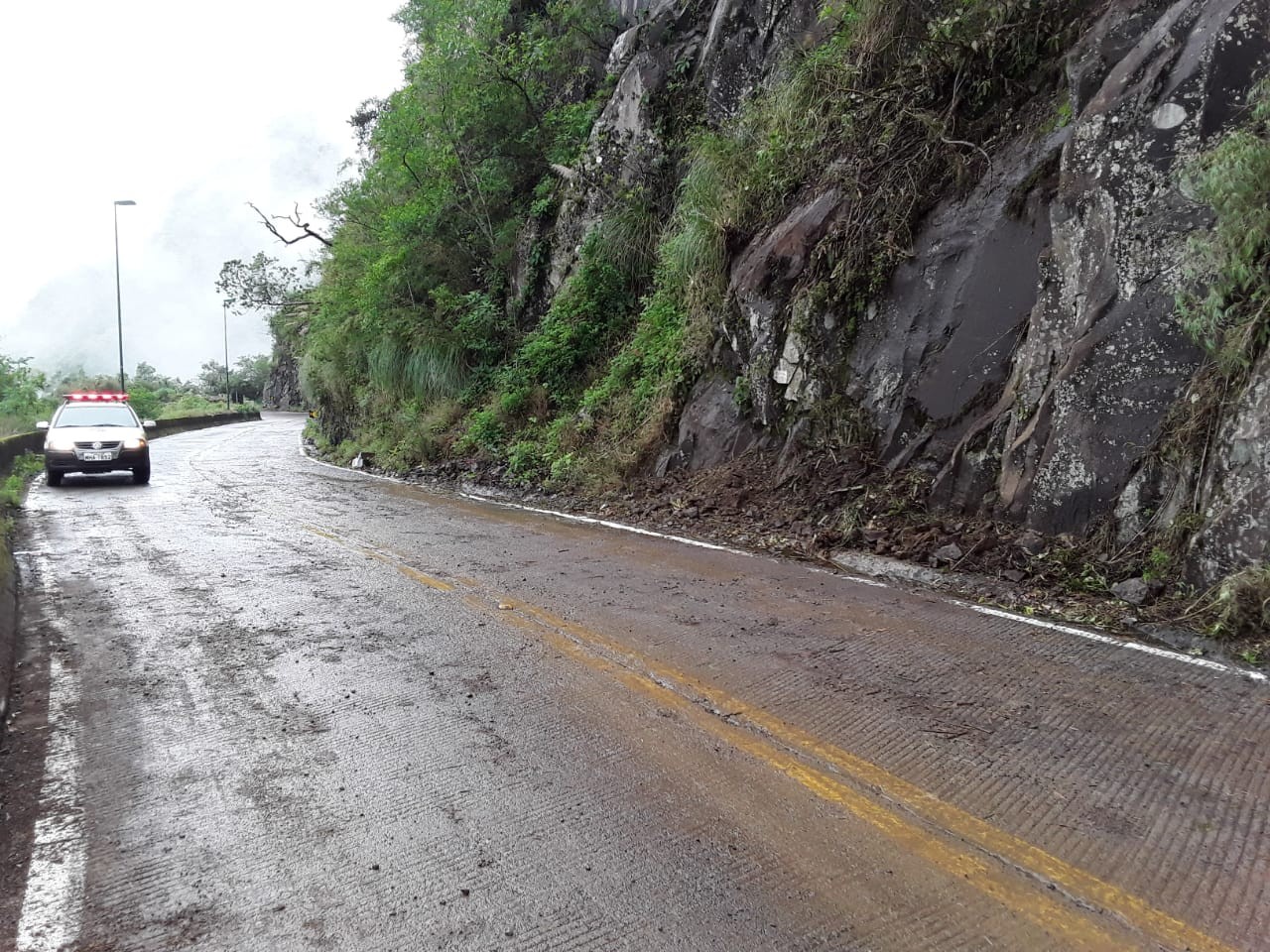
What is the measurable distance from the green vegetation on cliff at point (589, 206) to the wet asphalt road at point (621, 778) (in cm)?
551

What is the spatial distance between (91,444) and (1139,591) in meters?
15.9

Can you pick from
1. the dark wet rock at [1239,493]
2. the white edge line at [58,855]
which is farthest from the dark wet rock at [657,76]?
the white edge line at [58,855]

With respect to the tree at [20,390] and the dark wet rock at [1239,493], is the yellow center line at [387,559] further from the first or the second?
the tree at [20,390]

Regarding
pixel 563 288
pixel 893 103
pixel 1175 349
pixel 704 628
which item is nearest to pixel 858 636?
pixel 704 628

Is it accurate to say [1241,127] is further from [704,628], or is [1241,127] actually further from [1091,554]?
[704,628]

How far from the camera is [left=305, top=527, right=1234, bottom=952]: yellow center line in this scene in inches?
96.8

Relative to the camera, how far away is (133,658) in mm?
5176

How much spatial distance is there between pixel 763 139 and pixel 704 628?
337 inches

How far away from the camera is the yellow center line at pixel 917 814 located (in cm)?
246

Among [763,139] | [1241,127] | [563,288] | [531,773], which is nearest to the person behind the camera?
[531,773]

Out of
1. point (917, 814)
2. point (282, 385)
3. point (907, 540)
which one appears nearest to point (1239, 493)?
Result: point (907, 540)

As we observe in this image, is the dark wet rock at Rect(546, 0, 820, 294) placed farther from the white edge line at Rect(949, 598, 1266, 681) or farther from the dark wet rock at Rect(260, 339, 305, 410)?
the dark wet rock at Rect(260, 339, 305, 410)

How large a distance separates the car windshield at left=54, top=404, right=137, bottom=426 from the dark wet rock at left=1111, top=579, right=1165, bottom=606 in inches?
642

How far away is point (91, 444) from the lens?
47.2 feet
